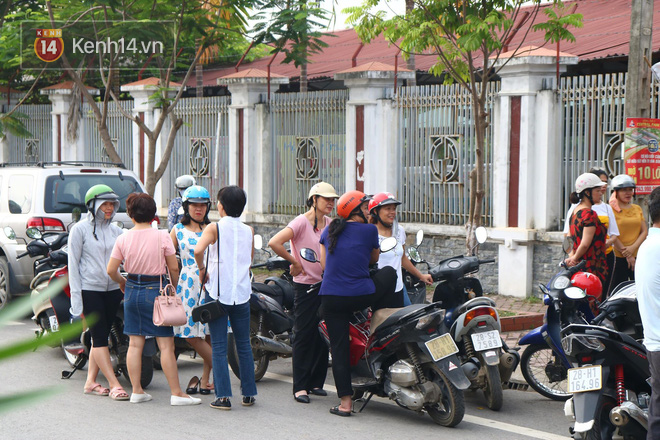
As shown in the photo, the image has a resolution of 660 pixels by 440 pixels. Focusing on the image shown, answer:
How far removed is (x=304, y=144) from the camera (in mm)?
14594

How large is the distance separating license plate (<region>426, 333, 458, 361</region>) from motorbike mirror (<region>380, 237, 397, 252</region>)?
2.21 ft

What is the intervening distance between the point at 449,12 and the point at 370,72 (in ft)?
9.88

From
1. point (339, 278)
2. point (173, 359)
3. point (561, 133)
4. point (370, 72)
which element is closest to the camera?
point (339, 278)

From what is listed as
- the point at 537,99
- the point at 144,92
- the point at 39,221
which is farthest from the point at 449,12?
the point at 144,92

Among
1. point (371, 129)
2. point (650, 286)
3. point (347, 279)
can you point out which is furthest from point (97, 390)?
point (371, 129)

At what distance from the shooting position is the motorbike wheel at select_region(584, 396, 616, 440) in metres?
4.67

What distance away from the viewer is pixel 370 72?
13.1m

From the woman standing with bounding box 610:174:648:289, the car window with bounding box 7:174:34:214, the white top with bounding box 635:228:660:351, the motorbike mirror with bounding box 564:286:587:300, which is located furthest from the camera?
the car window with bounding box 7:174:34:214

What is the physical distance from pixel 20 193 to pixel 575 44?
901 centimetres

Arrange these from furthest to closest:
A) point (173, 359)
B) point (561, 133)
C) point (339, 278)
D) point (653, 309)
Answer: point (561, 133) → point (173, 359) → point (339, 278) → point (653, 309)

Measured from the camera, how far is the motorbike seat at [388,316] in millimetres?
5961

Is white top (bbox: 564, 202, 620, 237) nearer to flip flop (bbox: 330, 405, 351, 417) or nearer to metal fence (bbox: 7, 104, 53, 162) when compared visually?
flip flop (bbox: 330, 405, 351, 417)

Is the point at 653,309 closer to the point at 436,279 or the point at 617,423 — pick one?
the point at 617,423

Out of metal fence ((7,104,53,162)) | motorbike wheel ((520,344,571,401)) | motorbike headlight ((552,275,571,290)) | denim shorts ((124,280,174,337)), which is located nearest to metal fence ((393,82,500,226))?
motorbike wheel ((520,344,571,401))
